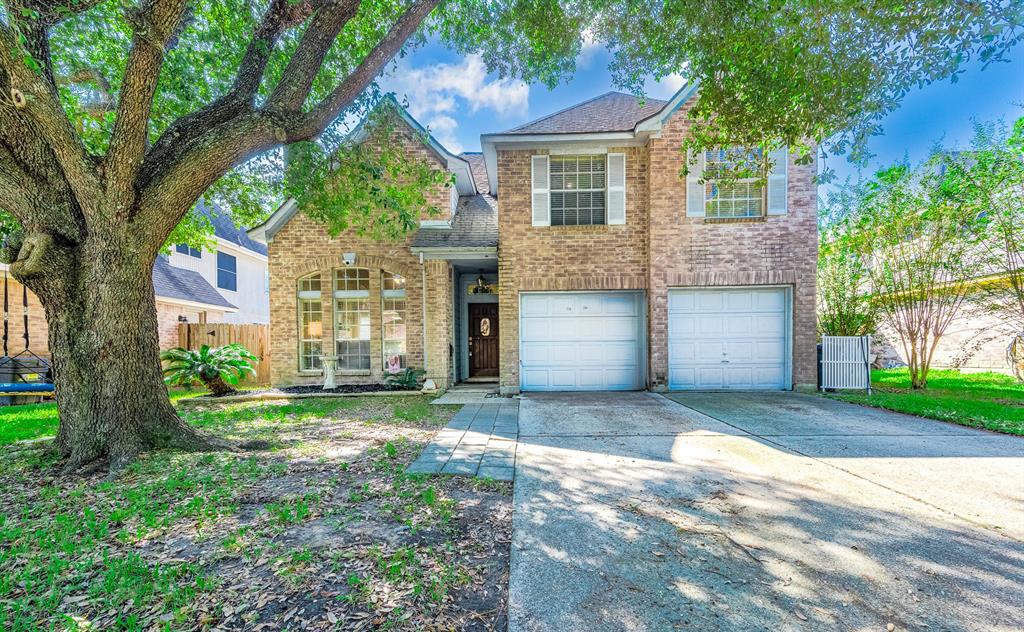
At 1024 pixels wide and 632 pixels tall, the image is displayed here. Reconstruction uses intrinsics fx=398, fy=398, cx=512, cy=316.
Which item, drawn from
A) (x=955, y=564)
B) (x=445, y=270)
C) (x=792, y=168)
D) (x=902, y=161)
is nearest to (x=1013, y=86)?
(x=902, y=161)

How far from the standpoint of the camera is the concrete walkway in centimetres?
397

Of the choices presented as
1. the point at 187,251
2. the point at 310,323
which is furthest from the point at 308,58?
the point at 187,251

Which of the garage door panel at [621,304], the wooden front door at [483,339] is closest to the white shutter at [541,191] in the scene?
the garage door panel at [621,304]

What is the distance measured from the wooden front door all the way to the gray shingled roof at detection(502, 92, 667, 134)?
4.81 metres

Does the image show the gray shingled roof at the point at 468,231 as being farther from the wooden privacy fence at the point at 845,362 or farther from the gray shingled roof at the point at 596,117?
the wooden privacy fence at the point at 845,362

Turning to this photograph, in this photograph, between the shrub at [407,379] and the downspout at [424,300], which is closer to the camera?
the shrub at [407,379]

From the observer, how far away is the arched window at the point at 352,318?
33.4 ft

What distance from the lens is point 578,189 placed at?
29.2 ft

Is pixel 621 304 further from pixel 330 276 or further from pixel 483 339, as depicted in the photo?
pixel 330 276

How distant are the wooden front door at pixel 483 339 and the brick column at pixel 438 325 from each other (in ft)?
6.29

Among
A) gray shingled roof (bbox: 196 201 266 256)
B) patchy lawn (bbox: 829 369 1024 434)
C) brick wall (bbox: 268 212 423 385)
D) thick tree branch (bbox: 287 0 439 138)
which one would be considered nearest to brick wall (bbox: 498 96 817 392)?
patchy lawn (bbox: 829 369 1024 434)

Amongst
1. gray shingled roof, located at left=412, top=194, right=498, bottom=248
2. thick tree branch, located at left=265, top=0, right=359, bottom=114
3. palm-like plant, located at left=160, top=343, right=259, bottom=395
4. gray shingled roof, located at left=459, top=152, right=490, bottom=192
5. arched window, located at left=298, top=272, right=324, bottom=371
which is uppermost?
gray shingled roof, located at left=459, top=152, right=490, bottom=192

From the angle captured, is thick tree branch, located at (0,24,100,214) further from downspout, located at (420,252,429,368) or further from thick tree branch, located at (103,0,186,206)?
downspout, located at (420,252,429,368)

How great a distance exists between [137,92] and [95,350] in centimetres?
265
